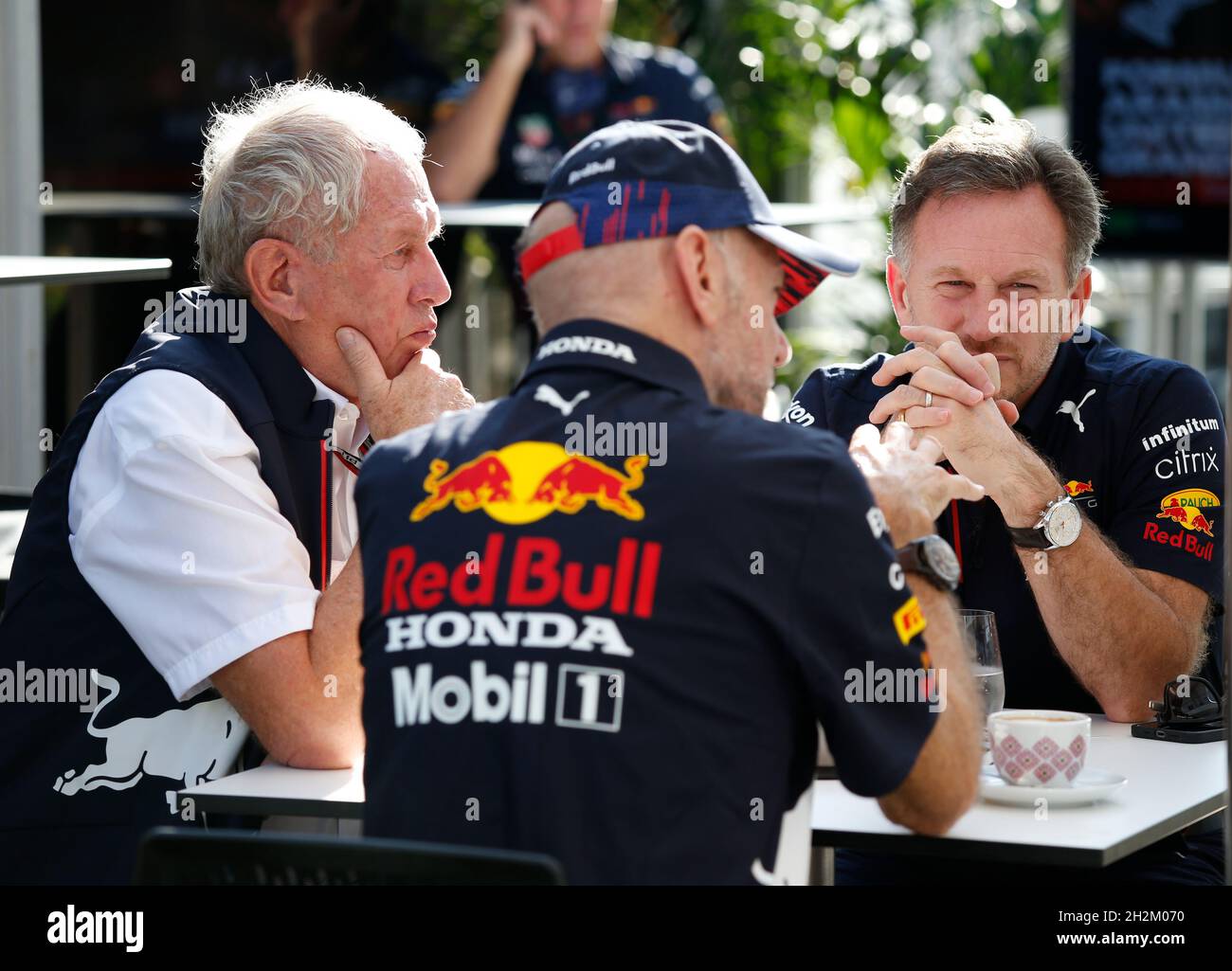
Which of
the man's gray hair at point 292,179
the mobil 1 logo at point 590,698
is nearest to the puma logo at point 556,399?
the mobil 1 logo at point 590,698

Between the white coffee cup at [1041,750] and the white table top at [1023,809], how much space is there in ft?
0.13

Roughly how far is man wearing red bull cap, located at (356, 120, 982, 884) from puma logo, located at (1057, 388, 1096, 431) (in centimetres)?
105

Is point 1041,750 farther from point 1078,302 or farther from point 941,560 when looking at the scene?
point 1078,302

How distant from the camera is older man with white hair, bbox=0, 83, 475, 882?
2295mm

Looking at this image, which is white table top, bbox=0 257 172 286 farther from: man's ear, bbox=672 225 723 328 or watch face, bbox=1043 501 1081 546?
watch face, bbox=1043 501 1081 546

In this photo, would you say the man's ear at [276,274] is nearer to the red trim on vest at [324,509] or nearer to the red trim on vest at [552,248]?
the red trim on vest at [324,509]

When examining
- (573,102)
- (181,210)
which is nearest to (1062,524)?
(181,210)

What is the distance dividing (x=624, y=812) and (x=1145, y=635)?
1202 mm

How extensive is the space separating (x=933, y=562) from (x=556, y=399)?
1.54 feet

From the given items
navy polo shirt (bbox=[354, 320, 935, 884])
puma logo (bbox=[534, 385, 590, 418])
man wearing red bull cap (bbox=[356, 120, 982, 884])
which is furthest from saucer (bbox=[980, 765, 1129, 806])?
puma logo (bbox=[534, 385, 590, 418])

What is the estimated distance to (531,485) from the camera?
5.64 ft
